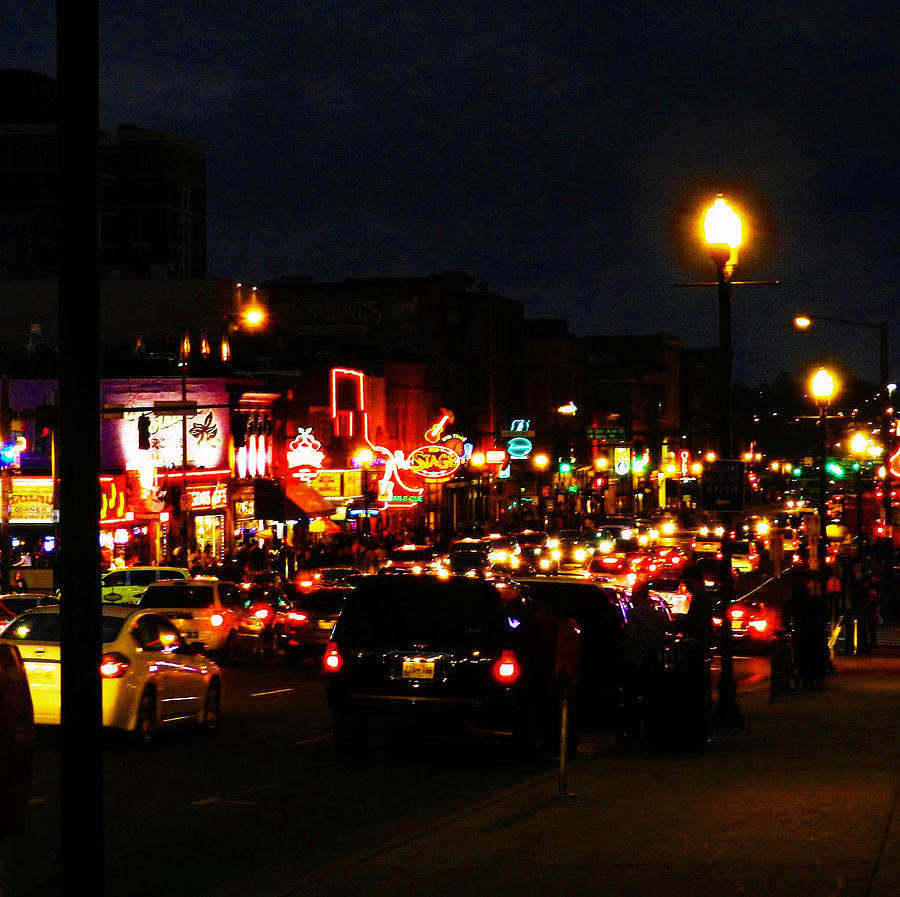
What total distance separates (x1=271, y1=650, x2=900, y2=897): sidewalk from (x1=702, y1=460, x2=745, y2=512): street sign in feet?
14.7

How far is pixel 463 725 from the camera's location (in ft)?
58.1

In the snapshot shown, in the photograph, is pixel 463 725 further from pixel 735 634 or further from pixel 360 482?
pixel 360 482

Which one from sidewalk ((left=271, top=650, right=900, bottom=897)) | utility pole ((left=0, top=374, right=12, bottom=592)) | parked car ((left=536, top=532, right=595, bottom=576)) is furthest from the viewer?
parked car ((left=536, top=532, right=595, bottom=576))

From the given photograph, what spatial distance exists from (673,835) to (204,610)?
69.3 feet

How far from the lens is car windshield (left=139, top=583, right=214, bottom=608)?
3192cm

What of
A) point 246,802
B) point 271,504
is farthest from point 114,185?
point 246,802

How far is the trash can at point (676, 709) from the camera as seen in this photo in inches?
701

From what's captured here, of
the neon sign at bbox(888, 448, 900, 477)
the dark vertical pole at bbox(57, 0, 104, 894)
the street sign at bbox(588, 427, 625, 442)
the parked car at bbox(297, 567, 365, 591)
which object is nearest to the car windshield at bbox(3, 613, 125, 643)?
the dark vertical pole at bbox(57, 0, 104, 894)

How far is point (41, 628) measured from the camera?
65.1ft

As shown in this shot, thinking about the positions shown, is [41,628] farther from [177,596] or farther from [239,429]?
[239,429]

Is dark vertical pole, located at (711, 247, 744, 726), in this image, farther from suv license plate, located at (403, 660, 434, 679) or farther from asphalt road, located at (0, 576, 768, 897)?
suv license plate, located at (403, 660, 434, 679)

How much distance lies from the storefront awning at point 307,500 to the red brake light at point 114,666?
46198mm

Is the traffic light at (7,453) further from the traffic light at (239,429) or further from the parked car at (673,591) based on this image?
the parked car at (673,591)

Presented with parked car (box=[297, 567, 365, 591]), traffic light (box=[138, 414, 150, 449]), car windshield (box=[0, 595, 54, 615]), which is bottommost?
car windshield (box=[0, 595, 54, 615])
